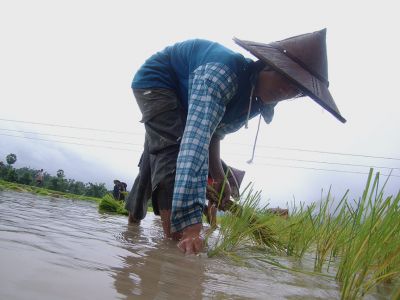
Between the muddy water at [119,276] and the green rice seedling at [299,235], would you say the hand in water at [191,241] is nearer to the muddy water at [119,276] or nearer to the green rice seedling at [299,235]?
the muddy water at [119,276]

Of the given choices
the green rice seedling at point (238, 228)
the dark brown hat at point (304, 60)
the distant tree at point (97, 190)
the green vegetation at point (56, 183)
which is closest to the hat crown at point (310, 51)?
the dark brown hat at point (304, 60)

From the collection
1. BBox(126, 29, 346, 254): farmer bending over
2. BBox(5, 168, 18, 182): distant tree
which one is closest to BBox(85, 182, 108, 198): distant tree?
BBox(5, 168, 18, 182): distant tree

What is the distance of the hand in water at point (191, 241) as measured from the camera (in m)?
1.36

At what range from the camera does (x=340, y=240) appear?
1.52 meters

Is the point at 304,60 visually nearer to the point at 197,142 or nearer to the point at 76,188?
the point at 197,142

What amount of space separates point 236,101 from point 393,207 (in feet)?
3.88

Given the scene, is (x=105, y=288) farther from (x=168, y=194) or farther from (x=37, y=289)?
(x=168, y=194)

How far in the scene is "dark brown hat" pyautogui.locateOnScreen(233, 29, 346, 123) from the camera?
156 centimetres

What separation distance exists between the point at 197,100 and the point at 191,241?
595 millimetres

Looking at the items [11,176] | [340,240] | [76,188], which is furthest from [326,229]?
[76,188]

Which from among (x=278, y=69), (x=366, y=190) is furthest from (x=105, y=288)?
(x=278, y=69)

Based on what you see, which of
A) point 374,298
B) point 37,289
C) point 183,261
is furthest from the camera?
point 183,261

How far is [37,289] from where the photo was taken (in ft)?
1.70

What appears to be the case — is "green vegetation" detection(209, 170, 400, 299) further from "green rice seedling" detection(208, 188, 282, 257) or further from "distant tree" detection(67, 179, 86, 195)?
"distant tree" detection(67, 179, 86, 195)
